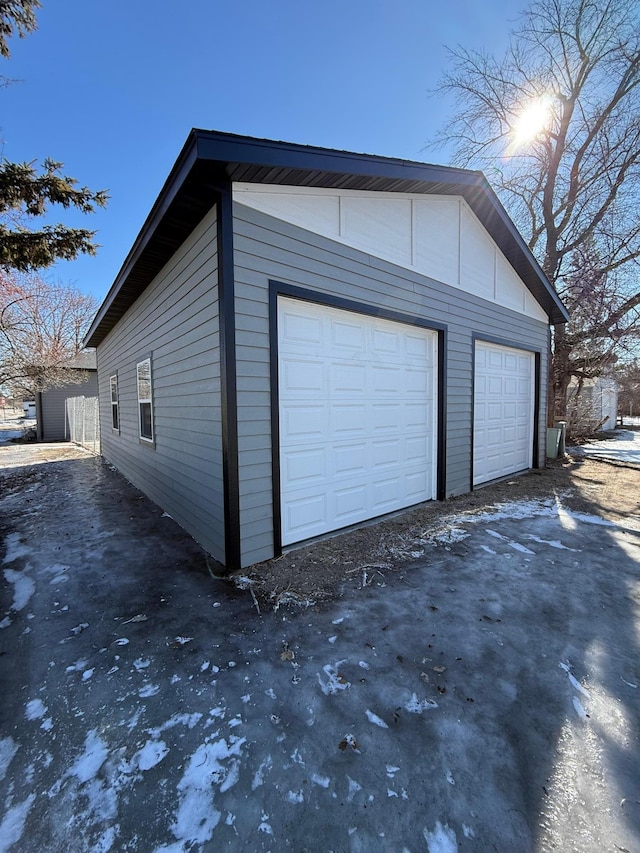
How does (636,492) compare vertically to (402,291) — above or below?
below

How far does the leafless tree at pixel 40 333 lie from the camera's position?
1406cm

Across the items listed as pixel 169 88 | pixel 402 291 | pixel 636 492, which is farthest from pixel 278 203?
pixel 636 492

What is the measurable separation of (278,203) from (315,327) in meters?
1.16

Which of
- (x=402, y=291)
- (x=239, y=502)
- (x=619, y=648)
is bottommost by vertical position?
(x=619, y=648)

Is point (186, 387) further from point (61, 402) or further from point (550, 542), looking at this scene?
point (61, 402)

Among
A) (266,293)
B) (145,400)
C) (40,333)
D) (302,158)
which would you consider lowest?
(145,400)

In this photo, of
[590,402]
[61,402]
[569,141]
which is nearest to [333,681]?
[569,141]

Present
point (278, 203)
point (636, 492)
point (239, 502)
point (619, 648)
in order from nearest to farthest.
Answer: point (619, 648), point (239, 502), point (278, 203), point (636, 492)

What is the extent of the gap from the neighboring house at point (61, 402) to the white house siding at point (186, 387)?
1128cm

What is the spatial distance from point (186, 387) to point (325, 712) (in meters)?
3.26

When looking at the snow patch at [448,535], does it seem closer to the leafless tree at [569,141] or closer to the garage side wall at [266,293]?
the garage side wall at [266,293]

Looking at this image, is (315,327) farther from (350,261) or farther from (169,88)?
(169,88)

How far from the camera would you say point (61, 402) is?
51.8ft

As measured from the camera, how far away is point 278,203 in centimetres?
343
